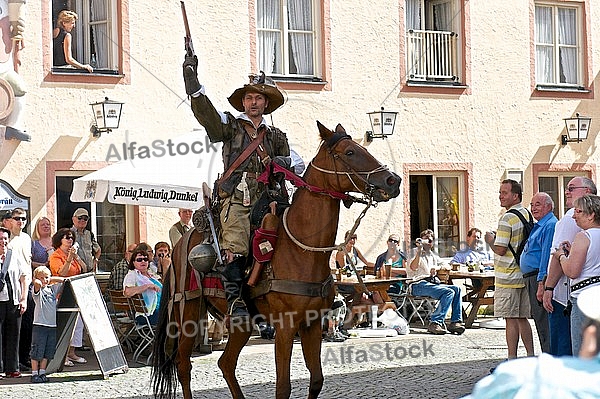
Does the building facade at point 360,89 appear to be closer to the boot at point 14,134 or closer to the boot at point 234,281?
the boot at point 14,134

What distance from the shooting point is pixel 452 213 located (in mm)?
20547

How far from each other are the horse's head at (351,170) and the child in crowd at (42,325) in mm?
4981

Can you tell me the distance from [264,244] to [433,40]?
12.3 metres

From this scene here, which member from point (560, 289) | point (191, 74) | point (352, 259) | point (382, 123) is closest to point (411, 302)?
point (352, 259)

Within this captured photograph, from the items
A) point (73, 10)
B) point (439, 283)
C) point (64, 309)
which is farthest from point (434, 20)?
point (64, 309)

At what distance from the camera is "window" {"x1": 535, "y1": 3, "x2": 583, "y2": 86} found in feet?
71.2

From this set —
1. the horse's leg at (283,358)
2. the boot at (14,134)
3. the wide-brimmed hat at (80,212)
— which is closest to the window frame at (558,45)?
the wide-brimmed hat at (80,212)

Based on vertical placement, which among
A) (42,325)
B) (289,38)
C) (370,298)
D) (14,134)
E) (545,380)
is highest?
(289,38)

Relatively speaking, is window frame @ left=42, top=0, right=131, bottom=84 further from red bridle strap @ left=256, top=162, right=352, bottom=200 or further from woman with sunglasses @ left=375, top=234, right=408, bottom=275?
red bridle strap @ left=256, top=162, right=352, bottom=200

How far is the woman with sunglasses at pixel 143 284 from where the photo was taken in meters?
13.8

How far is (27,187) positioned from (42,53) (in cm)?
A: 193

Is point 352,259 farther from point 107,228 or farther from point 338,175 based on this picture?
point 338,175

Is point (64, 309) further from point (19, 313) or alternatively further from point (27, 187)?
point (27, 187)

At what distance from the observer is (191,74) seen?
8.71 metres
